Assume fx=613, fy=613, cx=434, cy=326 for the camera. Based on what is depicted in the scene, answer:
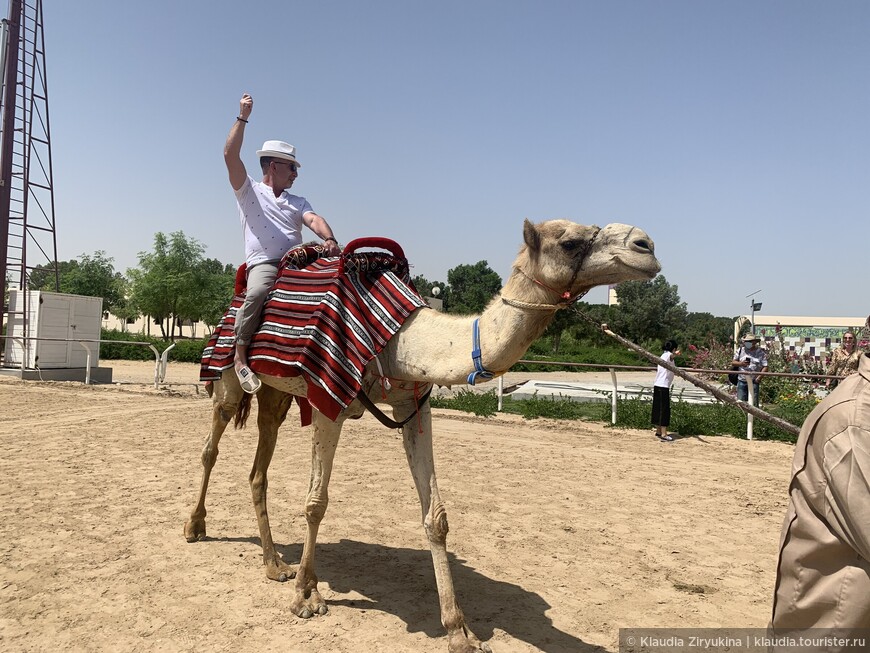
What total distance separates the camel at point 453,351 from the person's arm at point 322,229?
809 mm

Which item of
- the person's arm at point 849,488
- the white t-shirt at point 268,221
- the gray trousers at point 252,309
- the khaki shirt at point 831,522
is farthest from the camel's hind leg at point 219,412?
the person's arm at point 849,488

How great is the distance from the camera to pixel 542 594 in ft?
13.8

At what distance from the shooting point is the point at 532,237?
3.00 metres

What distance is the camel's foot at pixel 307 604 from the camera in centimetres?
377

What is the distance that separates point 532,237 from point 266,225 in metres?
2.11

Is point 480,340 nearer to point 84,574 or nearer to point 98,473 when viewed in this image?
point 84,574

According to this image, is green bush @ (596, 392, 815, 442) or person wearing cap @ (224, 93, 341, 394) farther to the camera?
green bush @ (596, 392, 815, 442)

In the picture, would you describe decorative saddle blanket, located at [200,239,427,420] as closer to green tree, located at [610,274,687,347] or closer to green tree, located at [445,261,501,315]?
green tree, located at [610,274,687,347]

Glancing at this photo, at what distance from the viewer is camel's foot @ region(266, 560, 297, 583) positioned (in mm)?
4305

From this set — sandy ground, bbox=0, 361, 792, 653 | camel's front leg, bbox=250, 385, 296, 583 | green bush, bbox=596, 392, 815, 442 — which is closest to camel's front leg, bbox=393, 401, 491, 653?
sandy ground, bbox=0, 361, 792, 653

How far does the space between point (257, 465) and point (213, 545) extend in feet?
2.57

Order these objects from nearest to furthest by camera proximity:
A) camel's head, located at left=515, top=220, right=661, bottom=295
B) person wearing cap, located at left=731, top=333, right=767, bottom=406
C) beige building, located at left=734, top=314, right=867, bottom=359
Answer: camel's head, located at left=515, top=220, right=661, bottom=295, person wearing cap, located at left=731, top=333, right=767, bottom=406, beige building, located at left=734, top=314, right=867, bottom=359

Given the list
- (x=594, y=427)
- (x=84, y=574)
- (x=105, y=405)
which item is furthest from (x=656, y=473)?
(x=105, y=405)

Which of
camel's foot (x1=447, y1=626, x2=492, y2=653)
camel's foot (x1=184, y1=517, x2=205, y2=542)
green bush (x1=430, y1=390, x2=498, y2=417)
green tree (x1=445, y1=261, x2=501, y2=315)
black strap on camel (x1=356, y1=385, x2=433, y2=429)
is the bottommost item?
camel's foot (x1=447, y1=626, x2=492, y2=653)
